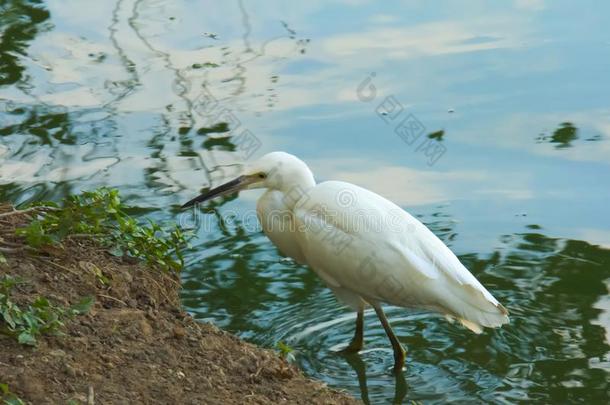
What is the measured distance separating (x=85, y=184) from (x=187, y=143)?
34.9 inches

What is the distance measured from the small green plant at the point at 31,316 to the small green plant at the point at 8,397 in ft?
1.12

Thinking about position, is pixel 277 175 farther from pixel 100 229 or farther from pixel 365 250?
pixel 100 229

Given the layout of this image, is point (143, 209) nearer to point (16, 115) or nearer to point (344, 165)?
point (344, 165)

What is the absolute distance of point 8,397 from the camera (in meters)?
3.67

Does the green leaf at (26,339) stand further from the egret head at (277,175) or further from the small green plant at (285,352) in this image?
the egret head at (277,175)

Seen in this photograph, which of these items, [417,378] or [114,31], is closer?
[417,378]

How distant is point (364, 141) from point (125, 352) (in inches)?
149

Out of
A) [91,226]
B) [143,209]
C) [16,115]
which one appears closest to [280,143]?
[143,209]

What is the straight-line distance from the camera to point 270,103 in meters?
8.48

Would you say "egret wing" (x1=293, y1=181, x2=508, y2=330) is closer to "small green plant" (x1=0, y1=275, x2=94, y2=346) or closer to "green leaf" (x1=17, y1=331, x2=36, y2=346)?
"small green plant" (x1=0, y1=275, x2=94, y2=346)

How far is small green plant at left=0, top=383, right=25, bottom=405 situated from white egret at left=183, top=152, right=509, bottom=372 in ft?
6.76

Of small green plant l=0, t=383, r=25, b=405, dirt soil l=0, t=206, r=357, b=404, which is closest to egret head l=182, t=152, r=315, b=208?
dirt soil l=0, t=206, r=357, b=404

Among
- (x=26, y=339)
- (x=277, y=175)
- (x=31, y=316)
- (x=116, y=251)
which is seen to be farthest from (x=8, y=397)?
(x=277, y=175)

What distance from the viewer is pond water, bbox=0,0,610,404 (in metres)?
5.59
